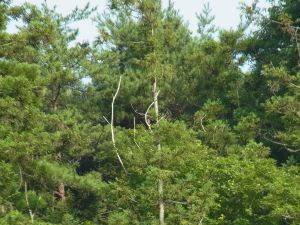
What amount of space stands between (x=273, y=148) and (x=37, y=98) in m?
10.7

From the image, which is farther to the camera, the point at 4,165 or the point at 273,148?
the point at 273,148

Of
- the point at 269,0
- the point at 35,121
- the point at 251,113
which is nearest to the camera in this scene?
the point at 35,121

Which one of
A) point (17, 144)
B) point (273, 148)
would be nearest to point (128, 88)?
point (273, 148)

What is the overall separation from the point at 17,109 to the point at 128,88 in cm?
1109

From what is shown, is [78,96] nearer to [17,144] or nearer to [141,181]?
[141,181]

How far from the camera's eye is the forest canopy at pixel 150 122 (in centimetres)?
1734

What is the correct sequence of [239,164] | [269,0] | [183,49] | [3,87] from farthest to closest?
[183,49]
[269,0]
[239,164]
[3,87]

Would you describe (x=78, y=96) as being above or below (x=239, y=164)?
above

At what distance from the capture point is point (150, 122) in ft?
69.5

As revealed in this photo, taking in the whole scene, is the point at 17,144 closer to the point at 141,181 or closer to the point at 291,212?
the point at 141,181

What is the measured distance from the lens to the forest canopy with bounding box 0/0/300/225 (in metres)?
17.3

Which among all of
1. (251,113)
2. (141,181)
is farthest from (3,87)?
(251,113)

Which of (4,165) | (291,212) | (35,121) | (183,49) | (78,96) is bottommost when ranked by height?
(291,212)

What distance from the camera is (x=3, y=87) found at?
1686 cm
